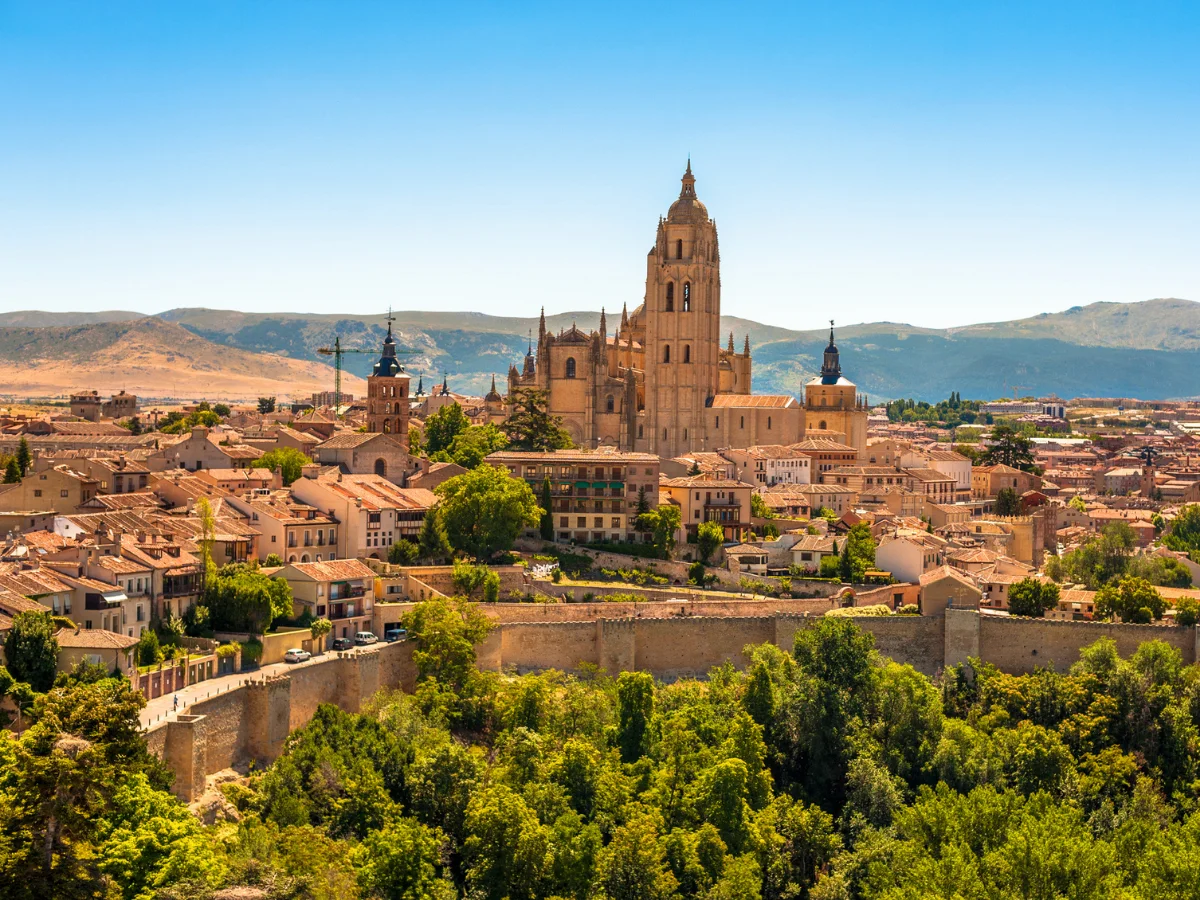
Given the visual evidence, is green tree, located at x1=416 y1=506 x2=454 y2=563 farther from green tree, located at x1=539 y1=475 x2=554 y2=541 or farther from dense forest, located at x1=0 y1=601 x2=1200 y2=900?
dense forest, located at x1=0 y1=601 x2=1200 y2=900

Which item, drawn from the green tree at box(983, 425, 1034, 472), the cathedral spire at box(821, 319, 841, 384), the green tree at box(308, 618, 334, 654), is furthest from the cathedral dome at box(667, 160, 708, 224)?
the green tree at box(308, 618, 334, 654)

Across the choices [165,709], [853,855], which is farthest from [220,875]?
[853,855]

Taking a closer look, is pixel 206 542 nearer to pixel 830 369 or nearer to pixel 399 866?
pixel 399 866

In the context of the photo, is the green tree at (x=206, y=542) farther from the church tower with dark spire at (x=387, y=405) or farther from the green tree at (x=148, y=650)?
the church tower with dark spire at (x=387, y=405)

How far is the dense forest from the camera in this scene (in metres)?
37.6

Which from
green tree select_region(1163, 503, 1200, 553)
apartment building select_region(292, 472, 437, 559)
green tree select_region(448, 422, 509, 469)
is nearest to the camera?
apartment building select_region(292, 472, 437, 559)

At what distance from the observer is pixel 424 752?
158 feet

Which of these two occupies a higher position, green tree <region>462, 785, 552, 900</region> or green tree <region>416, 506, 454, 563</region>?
green tree <region>416, 506, 454, 563</region>

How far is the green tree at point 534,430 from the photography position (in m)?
85.8

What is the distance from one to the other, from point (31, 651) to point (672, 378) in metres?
61.7

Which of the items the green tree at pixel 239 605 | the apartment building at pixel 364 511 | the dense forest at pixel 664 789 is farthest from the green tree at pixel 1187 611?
the green tree at pixel 239 605

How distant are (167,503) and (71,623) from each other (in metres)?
18.5

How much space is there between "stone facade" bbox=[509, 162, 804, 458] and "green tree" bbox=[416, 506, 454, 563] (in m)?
33.3

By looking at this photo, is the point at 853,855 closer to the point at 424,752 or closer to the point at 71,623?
the point at 424,752
